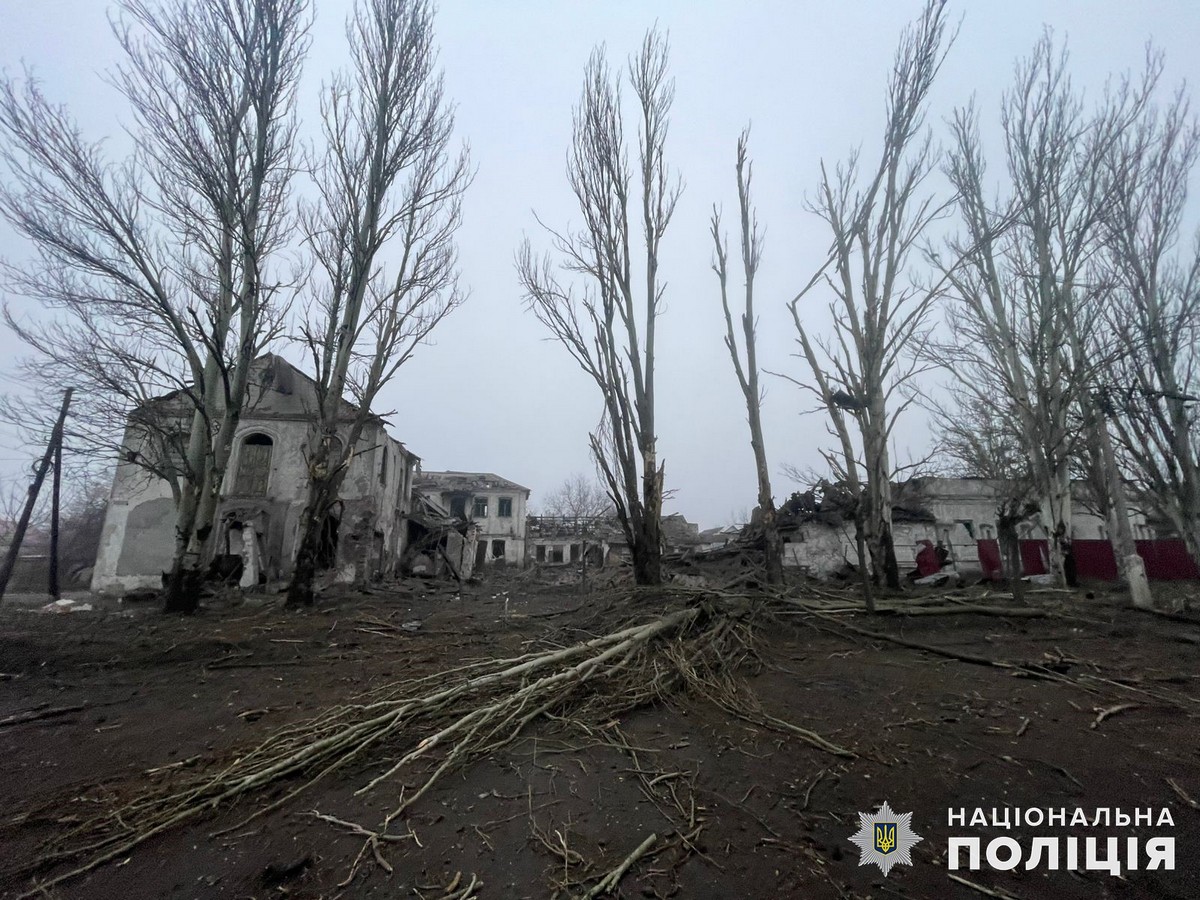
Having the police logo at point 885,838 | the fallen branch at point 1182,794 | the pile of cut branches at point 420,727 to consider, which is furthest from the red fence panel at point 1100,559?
the police logo at point 885,838

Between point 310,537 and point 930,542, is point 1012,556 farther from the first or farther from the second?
point 930,542

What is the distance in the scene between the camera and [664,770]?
3342mm

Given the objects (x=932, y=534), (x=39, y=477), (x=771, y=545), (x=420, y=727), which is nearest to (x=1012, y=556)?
(x=771, y=545)

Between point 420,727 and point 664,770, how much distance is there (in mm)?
1726

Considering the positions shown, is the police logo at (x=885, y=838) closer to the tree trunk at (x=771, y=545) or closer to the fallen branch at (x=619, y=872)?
the fallen branch at (x=619, y=872)

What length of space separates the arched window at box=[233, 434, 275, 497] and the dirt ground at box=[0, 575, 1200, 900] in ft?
46.5

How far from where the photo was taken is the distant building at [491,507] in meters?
40.2

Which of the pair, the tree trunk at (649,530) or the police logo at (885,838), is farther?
the tree trunk at (649,530)

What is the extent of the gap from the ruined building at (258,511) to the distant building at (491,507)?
2016 cm

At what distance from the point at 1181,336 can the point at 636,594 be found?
13828mm

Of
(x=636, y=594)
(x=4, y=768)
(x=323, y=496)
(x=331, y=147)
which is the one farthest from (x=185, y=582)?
(x=331, y=147)

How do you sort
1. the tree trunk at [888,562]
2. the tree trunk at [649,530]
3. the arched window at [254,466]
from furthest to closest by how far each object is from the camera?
the arched window at [254,466], the tree trunk at [888,562], the tree trunk at [649,530]

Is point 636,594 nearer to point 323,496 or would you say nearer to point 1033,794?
point 1033,794

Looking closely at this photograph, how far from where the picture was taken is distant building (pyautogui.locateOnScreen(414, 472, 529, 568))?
4016 cm
